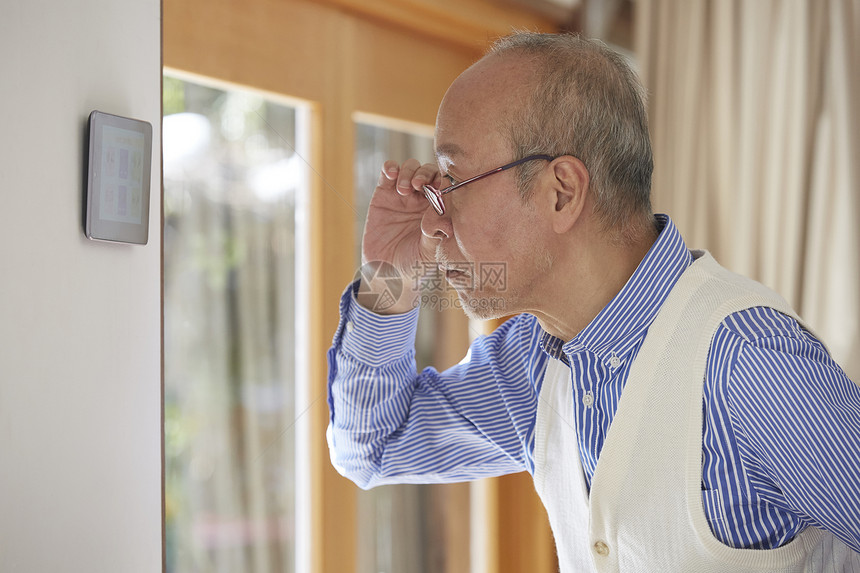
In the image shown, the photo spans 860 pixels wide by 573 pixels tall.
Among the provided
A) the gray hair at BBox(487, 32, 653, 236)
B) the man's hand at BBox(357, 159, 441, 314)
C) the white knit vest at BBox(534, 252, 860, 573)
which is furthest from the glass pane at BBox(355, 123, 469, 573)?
the white knit vest at BBox(534, 252, 860, 573)

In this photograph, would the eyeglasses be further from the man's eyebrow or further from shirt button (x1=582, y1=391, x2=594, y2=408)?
shirt button (x1=582, y1=391, x2=594, y2=408)

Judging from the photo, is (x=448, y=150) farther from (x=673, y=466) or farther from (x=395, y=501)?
(x=395, y=501)

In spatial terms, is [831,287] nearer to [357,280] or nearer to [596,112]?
[596,112]

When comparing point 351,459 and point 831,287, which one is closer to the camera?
point 351,459

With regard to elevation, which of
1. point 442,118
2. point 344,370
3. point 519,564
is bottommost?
point 519,564

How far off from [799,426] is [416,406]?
1.77 ft

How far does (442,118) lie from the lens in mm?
923

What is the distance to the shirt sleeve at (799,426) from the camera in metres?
0.68

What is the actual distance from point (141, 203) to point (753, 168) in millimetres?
1407

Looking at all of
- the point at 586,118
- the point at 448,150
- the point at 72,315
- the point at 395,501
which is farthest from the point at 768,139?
the point at 72,315

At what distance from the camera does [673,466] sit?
786 mm

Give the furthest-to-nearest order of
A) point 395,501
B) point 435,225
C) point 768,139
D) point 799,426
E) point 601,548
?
point 768,139 → point 395,501 → point 435,225 → point 601,548 → point 799,426

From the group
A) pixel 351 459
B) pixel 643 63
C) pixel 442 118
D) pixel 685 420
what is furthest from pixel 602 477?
pixel 643 63

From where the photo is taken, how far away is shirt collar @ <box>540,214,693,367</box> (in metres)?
0.85
